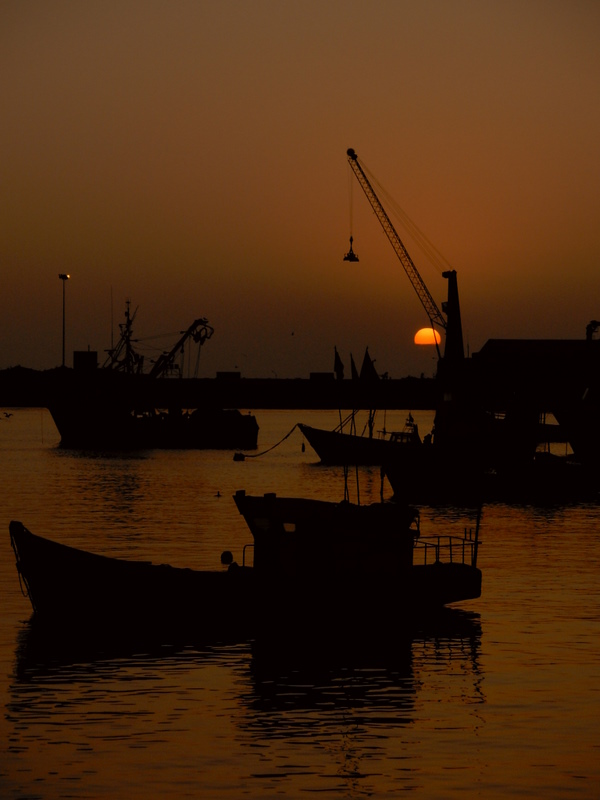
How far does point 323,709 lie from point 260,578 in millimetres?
9677

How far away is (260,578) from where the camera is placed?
40969 mm

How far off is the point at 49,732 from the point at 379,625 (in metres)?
15.3

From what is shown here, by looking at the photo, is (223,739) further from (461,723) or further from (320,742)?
(461,723)

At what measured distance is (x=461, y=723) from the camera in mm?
30750

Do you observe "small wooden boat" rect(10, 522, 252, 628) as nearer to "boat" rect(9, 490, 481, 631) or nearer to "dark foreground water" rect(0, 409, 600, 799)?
"boat" rect(9, 490, 481, 631)

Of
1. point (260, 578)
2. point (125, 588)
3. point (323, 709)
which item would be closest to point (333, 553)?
point (260, 578)

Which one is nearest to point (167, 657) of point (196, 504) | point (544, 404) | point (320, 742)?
point (320, 742)

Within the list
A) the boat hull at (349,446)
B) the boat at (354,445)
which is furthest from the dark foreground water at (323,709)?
the boat hull at (349,446)

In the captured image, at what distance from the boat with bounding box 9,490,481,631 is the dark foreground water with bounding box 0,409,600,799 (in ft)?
2.95

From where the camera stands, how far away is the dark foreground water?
26.1 metres

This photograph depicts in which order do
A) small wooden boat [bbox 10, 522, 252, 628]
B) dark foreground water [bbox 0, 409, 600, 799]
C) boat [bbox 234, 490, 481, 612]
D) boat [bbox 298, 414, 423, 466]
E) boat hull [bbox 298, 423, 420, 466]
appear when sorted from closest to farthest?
dark foreground water [bbox 0, 409, 600, 799], small wooden boat [bbox 10, 522, 252, 628], boat [bbox 234, 490, 481, 612], boat [bbox 298, 414, 423, 466], boat hull [bbox 298, 423, 420, 466]

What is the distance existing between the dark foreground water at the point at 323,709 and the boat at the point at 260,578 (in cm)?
90

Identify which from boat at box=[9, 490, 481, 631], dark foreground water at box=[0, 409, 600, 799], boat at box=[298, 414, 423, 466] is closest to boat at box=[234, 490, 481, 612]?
boat at box=[9, 490, 481, 631]

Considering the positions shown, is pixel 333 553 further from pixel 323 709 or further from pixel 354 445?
pixel 354 445
